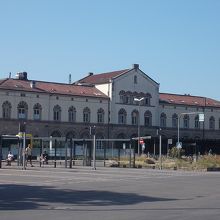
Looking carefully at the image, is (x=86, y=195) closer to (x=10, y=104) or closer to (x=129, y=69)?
(x=10, y=104)

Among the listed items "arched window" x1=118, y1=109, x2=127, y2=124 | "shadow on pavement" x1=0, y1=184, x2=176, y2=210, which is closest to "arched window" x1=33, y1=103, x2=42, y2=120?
"arched window" x1=118, y1=109, x2=127, y2=124

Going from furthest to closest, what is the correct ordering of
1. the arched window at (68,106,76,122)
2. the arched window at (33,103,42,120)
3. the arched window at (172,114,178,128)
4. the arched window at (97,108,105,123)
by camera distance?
1. the arched window at (172,114,178,128)
2. the arched window at (97,108,105,123)
3. the arched window at (68,106,76,122)
4. the arched window at (33,103,42,120)

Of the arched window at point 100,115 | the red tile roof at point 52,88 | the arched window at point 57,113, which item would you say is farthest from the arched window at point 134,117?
the arched window at point 57,113

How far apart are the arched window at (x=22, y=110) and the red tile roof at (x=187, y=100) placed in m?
29.4

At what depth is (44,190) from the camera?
2045cm

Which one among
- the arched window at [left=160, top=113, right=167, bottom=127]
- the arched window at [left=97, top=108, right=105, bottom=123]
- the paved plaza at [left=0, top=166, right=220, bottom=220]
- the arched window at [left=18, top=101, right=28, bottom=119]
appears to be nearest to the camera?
the paved plaza at [left=0, top=166, right=220, bottom=220]

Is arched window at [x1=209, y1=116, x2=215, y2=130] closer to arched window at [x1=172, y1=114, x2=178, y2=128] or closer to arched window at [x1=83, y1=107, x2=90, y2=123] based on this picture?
arched window at [x1=172, y1=114, x2=178, y2=128]

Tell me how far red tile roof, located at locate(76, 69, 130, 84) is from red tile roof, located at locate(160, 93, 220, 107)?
11015mm

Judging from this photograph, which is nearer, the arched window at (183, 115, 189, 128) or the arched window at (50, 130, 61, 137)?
the arched window at (50, 130, 61, 137)

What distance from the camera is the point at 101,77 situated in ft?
353

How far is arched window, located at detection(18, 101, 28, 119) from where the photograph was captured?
91.1 meters

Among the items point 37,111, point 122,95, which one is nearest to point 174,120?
point 122,95

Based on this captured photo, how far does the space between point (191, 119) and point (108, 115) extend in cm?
2013

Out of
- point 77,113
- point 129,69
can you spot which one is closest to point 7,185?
point 77,113
